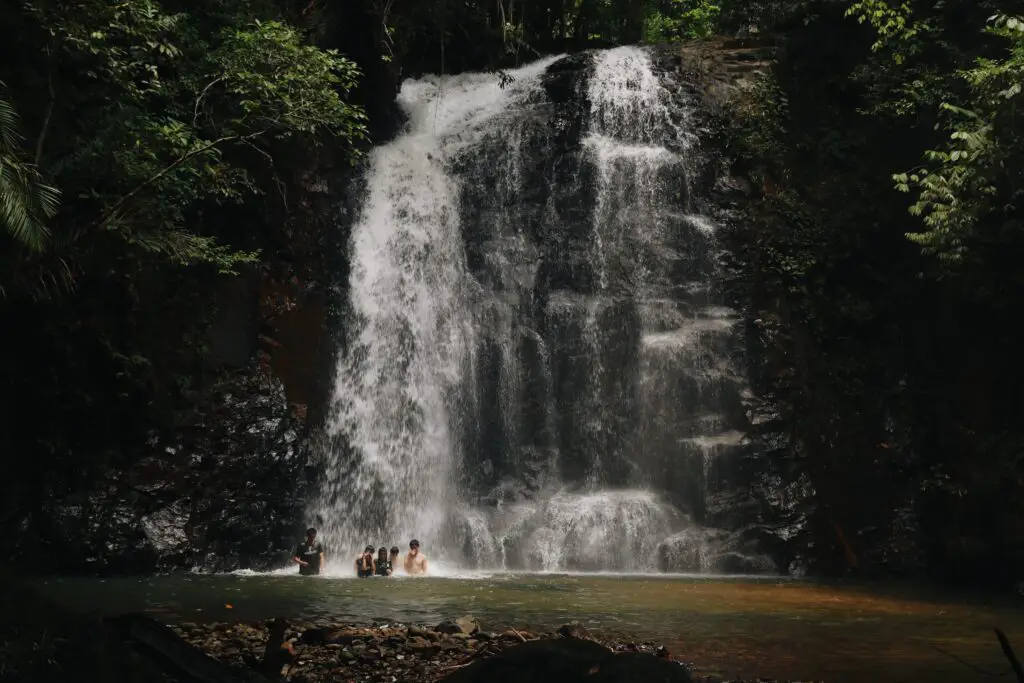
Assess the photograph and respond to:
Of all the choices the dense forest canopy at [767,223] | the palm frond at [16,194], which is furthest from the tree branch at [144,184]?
the palm frond at [16,194]

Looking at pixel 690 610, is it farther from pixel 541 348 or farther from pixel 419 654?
pixel 541 348

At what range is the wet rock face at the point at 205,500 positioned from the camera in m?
14.2

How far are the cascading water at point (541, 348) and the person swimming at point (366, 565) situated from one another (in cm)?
155

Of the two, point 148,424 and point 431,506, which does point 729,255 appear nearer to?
point 431,506

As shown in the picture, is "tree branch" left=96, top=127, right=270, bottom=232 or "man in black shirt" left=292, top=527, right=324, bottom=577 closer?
"tree branch" left=96, top=127, right=270, bottom=232

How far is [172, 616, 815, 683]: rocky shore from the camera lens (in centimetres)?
413

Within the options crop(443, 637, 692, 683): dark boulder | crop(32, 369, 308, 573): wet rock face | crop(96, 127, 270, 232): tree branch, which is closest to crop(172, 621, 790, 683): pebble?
crop(443, 637, 692, 683): dark boulder

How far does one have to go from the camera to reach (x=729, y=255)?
18.4 meters

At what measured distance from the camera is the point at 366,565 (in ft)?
46.9

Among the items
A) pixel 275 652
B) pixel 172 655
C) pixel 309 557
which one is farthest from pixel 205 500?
pixel 172 655

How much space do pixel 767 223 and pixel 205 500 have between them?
37.9ft

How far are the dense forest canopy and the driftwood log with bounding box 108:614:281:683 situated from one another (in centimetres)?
718

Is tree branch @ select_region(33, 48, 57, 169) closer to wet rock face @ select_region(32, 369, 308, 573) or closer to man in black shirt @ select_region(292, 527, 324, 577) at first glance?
wet rock face @ select_region(32, 369, 308, 573)

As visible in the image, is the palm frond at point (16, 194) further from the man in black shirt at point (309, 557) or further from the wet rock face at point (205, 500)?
the man in black shirt at point (309, 557)
